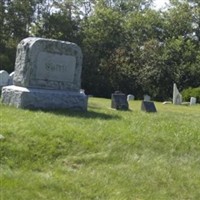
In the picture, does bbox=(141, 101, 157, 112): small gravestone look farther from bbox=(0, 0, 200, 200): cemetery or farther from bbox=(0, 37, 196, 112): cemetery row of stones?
bbox=(0, 37, 196, 112): cemetery row of stones

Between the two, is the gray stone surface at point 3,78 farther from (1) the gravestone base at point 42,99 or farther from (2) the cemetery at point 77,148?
(1) the gravestone base at point 42,99

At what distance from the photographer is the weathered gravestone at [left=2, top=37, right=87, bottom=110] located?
9570mm

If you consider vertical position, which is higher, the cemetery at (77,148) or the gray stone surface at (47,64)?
the gray stone surface at (47,64)

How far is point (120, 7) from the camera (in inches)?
1789

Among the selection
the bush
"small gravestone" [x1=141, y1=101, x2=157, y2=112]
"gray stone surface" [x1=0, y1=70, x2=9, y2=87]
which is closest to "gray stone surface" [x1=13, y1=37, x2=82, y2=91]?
"small gravestone" [x1=141, y1=101, x2=157, y2=112]

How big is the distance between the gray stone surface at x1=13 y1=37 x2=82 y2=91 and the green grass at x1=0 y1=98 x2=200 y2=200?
169 centimetres

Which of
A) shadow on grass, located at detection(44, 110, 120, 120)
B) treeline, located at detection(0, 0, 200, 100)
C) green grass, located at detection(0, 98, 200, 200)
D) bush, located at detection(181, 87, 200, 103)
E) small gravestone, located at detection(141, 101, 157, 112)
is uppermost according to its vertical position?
treeline, located at detection(0, 0, 200, 100)

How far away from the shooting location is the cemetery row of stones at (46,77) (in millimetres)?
9570

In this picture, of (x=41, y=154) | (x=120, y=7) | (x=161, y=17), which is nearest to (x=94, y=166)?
(x=41, y=154)

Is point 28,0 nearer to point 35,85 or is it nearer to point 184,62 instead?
point 184,62

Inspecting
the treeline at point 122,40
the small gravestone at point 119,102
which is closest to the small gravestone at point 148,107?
the small gravestone at point 119,102

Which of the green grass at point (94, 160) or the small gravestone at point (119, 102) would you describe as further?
the small gravestone at point (119, 102)

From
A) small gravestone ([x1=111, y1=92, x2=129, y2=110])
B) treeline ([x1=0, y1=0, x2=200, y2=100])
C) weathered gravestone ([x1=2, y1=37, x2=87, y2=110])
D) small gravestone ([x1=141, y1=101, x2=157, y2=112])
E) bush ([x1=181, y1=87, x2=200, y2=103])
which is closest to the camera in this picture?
weathered gravestone ([x1=2, y1=37, x2=87, y2=110])

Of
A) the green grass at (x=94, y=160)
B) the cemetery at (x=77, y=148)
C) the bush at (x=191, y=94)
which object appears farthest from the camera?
the bush at (x=191, y=94)
